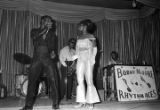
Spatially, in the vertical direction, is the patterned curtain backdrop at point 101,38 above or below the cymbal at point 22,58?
above

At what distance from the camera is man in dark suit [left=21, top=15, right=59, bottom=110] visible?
4188 millimetres

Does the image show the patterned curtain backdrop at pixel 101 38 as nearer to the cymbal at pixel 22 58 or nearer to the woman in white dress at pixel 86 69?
the cymbal at pixel 22 58

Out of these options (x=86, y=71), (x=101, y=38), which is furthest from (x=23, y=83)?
(x=101, y=38)

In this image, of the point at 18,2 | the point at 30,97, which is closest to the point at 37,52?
the point at 30,97

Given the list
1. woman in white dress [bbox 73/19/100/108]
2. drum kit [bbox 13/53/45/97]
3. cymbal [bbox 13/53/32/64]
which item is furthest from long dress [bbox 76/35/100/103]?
cymbal [bbox 13/53/32/64]

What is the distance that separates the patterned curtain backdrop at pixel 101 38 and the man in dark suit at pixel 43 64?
12.7ft

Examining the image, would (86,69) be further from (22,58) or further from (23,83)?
(22,58)

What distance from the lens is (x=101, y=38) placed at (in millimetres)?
9461

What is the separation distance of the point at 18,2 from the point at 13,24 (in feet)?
3.28

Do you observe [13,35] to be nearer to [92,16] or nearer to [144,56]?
[92,16]

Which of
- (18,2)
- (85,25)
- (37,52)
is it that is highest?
(18,2)

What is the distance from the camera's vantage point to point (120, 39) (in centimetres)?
957

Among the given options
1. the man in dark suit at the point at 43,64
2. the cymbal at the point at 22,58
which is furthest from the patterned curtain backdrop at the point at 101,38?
the man in dark suit at the point at 43,64

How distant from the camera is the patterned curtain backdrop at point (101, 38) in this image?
26.1 ft
